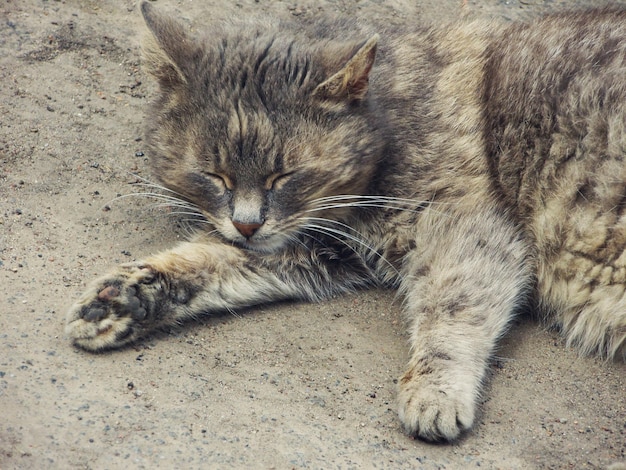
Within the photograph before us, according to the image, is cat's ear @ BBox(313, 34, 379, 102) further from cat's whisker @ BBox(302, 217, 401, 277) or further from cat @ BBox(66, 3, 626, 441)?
cat's whisker @ BBox(302, 217, 401, 277)

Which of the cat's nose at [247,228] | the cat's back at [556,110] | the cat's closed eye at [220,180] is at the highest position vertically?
the cat's back at [556,110]

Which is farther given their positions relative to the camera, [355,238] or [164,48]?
[355,238]

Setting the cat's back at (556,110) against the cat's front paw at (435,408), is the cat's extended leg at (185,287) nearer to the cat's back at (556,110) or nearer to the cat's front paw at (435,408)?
the cat's front paw at (435,408)

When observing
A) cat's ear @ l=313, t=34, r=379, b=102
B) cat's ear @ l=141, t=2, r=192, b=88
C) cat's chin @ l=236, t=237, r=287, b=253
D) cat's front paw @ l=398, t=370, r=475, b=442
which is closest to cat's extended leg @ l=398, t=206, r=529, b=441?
cat's front paw @ l=398, t=370, r=475, b=442

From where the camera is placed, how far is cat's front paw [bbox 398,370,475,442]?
2.98 meters

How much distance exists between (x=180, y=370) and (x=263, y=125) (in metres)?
1.11

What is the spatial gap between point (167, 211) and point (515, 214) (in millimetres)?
1908

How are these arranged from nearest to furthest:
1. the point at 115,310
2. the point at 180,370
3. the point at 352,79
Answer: the point at 180,370 → the point at 115,310 → the point at 352,79

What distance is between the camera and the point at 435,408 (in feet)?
9.87

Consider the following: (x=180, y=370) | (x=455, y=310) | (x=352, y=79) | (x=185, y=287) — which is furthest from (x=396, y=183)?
(x=180, y=370)

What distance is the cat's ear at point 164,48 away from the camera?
11.5 feet

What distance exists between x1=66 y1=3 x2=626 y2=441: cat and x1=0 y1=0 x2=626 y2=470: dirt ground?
0.45 feet

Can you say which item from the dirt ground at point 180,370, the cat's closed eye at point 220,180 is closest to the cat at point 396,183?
the cat's closed eye at point 220,180

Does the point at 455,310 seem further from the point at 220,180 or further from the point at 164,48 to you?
the point at 164,48
